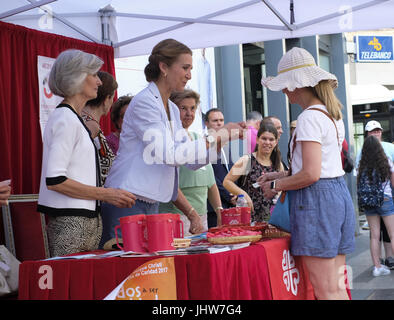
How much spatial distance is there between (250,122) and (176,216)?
165 inches

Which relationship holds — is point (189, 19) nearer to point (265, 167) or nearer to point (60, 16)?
point (60, 16)

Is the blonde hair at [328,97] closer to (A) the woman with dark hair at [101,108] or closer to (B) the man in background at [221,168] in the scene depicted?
(A) the woman with dark hair at [101,108]

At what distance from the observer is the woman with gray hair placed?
8.59ft

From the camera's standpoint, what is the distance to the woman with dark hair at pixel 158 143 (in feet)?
9.05

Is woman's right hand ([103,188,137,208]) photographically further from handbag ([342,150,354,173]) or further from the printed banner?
handbag ([342,150,354,173])

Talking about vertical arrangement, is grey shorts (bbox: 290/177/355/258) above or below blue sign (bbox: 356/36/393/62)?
below

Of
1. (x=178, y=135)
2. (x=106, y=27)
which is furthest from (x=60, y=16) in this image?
(x=178, y=135)

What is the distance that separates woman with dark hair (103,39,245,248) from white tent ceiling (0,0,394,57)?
213 centimetres

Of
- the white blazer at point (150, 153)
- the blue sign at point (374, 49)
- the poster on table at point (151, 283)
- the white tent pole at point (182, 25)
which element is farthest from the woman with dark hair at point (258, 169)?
the blue sign at point (374, 49)

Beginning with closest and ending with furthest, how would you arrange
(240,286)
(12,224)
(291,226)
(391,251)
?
(240,286)
(291,226)
(12,224)
(391,251)

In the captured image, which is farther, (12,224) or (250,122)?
(250,122)

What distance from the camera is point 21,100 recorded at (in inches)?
179

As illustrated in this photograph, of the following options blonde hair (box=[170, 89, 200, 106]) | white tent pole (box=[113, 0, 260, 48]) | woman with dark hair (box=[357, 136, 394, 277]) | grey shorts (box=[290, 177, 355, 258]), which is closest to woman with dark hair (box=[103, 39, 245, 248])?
grey shorts (box=[290, 177, 355, 258])

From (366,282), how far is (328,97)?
13.0ft
